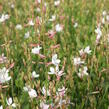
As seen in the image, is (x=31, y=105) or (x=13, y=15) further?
(x=13, y=15)

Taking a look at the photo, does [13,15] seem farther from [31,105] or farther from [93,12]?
[31,105]

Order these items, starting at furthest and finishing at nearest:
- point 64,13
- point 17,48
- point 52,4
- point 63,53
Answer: point 52,4, point 64,13, point 17,48, point 63,53

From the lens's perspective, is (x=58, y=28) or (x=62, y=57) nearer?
(x=62, y=57)

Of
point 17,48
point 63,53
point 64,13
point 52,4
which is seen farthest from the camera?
point 52,4

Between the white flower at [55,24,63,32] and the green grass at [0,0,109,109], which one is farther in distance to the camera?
the white flower at [55,24,63,32]

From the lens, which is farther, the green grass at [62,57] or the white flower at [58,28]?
the white flower at [58,28]

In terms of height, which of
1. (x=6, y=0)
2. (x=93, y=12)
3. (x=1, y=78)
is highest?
(x=6, y=0)

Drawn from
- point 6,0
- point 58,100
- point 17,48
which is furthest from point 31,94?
point 6,0

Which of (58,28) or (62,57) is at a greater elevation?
(58,28)
